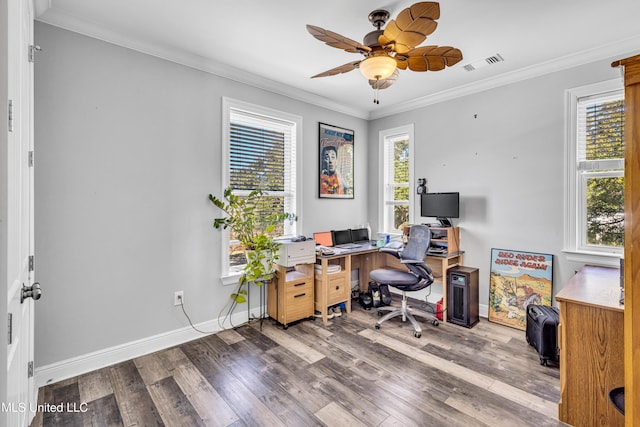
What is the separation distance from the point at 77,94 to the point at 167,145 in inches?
26.9

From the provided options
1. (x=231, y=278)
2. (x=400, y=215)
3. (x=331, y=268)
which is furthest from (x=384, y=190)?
A: (x=231, y=278)

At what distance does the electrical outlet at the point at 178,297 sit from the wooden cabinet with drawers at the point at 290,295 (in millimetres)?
888

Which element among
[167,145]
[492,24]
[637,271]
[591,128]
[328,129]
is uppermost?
[492,24]

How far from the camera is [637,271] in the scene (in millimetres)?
1166

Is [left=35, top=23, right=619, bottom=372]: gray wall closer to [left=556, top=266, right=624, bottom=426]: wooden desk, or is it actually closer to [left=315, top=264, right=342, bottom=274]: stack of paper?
[left=315, top=264, right=342, bottom=274]: stack of paper

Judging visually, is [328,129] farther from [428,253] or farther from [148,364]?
[148,364]

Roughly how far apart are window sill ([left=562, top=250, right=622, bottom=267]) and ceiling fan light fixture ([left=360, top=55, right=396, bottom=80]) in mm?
2477

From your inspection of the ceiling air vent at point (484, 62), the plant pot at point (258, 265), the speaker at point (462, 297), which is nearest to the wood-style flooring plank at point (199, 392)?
the plant pot at point (258, 265)

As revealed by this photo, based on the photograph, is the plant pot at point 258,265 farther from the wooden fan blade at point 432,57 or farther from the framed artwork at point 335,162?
the wooden fan blade at point 432,57

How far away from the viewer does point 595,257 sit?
2664mm

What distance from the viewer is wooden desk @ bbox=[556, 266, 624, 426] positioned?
5.35 ft

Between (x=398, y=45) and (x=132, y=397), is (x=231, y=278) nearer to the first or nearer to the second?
(x=132, y=397)

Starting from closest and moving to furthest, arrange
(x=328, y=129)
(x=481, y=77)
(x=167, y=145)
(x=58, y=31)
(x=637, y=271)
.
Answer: (x=637, y=271), (x=58, y=31), (x=167, y=145), (x=481, y=77), (x=328, y=129)

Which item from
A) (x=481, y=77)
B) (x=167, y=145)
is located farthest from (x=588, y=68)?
(x=167, y=145)
